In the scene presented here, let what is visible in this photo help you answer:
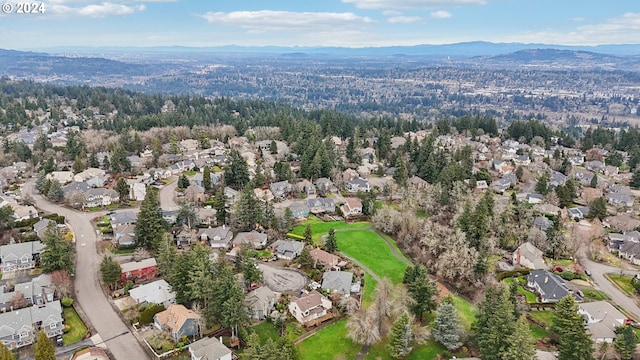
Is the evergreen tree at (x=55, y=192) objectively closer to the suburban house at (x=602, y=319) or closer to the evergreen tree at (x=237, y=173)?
the evergreen tree at (x=237, y=173)

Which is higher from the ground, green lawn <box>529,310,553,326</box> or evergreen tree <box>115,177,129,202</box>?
evergreen tree <box>115,177,129,202</box>

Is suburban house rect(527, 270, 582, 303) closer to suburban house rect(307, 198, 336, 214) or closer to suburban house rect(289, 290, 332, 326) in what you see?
suburban house rect(289, 290, 332, 326)

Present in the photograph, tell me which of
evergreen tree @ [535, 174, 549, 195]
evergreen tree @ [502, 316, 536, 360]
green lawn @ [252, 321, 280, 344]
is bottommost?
green lawn @ [252, 321, 280, 344]

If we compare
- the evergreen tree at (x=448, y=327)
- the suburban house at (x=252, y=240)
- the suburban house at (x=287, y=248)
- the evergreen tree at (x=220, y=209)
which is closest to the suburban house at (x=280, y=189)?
the evergreen tree at (x=220, y=209)

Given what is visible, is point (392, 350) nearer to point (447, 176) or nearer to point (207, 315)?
point (207, 315)

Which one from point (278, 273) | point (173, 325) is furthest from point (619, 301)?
point (173, 325)

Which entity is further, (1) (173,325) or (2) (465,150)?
(2) (465,150)

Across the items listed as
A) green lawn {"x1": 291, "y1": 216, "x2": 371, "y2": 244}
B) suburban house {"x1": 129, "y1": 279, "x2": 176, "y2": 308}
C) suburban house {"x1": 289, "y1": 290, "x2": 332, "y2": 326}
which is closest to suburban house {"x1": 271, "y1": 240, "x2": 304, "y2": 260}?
green lawn {"x1": 291, "y1": 216, "x2": 371, "y2": 244}
